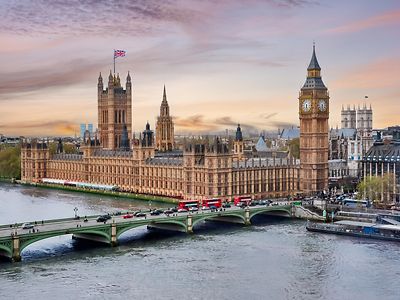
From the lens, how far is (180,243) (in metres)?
67.9

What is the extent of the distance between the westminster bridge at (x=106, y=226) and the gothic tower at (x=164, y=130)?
5159 centimetres

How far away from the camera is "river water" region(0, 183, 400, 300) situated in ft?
163

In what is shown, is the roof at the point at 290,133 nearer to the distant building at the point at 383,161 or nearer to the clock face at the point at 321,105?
the clock face at the point at 321,105

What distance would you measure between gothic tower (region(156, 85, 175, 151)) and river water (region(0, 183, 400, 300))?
190 ft

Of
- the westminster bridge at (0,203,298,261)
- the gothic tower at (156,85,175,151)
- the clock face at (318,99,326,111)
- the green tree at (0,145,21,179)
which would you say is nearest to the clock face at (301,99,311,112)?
the clock face at (318,99,326,111)

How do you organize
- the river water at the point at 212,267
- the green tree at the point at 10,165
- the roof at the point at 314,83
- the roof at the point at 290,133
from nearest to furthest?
the river water at the point at 212,267
the roof at the point at 314,83
the green tree at the point at 10,165
the roof at the point at 290,133

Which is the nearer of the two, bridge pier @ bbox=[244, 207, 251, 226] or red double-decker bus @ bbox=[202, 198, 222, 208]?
bridge pier @ bbox=[244, 207, 251, 226]

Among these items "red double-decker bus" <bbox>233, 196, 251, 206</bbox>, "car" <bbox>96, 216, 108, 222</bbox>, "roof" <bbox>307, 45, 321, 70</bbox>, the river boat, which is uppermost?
"roof" <bbox>307, 45, 321, 70</bbox>

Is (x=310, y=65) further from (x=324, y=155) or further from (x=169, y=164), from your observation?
(x=169, y=164)

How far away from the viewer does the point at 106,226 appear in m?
64.9

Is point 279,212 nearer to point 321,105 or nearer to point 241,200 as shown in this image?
point 241,200

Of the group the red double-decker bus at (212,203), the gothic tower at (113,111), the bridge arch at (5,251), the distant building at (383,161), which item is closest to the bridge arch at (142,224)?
the red double-decker bus at (212,203)

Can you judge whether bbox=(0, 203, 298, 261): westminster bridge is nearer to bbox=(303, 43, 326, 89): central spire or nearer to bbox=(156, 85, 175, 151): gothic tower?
bbox=(303, 43, 326, 89): central spire

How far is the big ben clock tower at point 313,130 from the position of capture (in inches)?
3991
